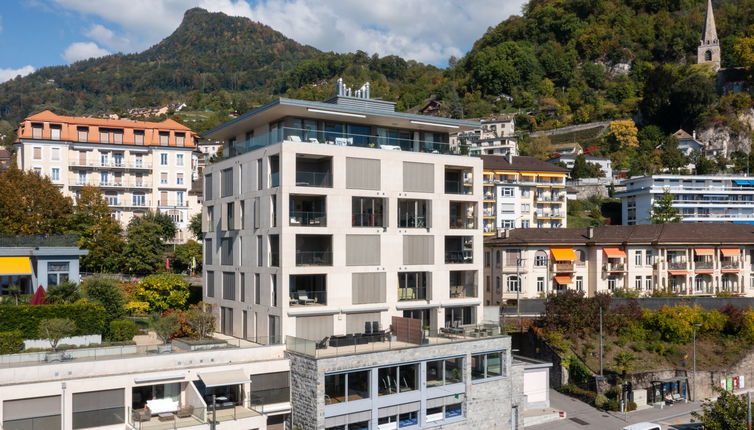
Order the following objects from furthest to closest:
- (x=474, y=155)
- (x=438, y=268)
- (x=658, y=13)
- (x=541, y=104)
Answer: (x=658, y=13) < (x=541, y=104) < (x=474, y=155) < (x=438, y=268)

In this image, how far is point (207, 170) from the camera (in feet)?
140

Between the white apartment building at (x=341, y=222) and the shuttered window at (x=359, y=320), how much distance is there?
0.06 metres

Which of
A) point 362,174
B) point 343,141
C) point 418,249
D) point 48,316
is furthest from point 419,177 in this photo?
point 48,316

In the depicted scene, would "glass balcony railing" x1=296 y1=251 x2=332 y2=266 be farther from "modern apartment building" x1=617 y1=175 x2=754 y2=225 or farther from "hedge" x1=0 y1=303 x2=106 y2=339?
"modern apartment building" x1=617 y1=175 x2=754 y2=225

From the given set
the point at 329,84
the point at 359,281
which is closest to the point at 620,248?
the point at 359,281

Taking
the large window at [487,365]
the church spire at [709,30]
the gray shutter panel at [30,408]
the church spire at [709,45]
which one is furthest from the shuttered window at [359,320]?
the church spire at [709,30]

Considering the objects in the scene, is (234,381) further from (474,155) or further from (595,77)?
(595,77)

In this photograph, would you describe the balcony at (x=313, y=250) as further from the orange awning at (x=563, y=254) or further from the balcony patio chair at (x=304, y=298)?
the orange awning at (x=563, y=254)

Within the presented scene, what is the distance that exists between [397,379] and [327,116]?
14727 mm

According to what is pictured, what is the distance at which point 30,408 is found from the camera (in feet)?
84.3

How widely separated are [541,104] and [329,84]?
76328 mm

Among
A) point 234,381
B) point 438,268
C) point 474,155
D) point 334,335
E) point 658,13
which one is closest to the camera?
point 234,381

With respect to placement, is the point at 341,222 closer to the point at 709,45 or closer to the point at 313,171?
the point at 313,171

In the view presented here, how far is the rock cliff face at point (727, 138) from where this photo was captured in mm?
105938
